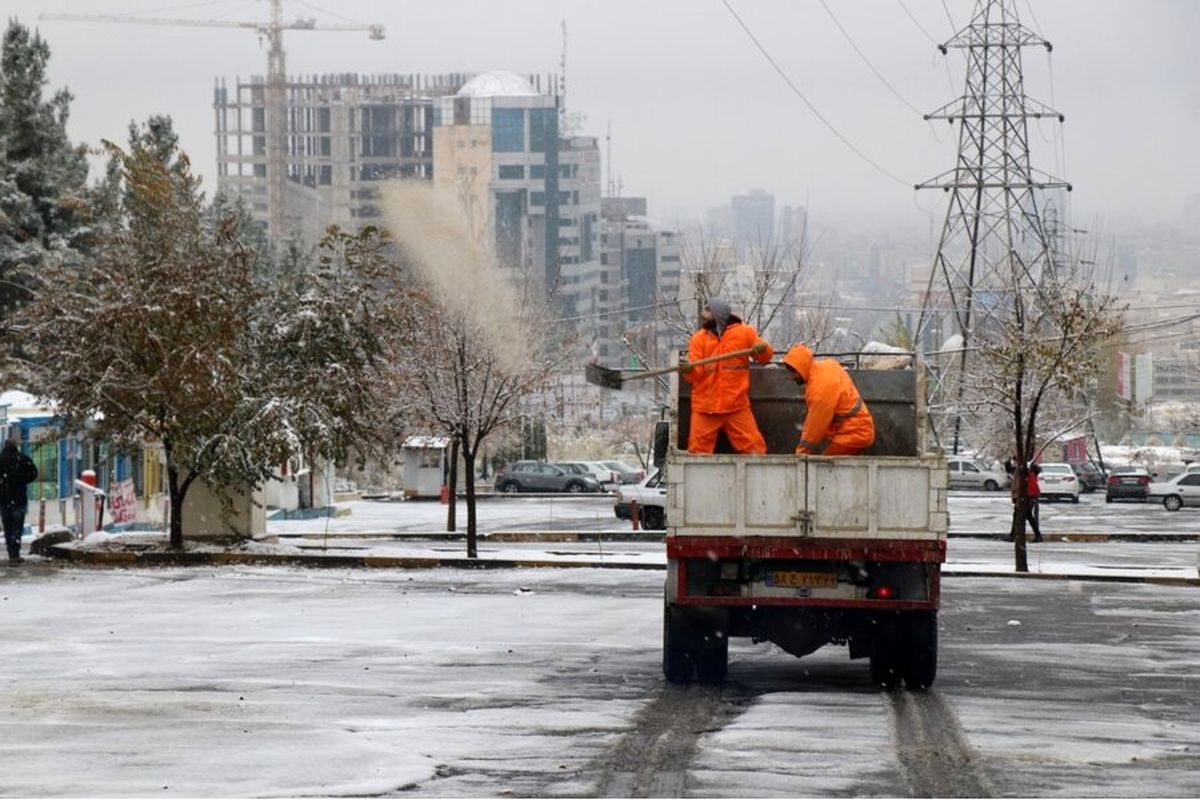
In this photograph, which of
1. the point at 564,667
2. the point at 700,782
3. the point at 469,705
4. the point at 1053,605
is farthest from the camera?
the point at 1053,605

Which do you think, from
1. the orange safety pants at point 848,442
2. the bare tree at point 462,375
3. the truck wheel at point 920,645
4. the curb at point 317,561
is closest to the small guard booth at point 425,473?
the bare tree at point 462,375

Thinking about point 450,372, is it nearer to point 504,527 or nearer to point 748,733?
point 504,527

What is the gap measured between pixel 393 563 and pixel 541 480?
4528 centimetres

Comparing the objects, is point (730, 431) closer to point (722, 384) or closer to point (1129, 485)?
point (722, 384)

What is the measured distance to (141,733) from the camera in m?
11.8

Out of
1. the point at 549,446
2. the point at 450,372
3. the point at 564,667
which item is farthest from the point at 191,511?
the point at 549,446

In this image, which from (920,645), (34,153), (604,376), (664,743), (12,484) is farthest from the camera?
(34,153)

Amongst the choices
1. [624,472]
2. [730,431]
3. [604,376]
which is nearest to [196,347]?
[604,376]

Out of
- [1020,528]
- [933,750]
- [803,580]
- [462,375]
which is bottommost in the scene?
[933,750]

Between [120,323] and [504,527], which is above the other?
[120,323]

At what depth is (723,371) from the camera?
608 inches

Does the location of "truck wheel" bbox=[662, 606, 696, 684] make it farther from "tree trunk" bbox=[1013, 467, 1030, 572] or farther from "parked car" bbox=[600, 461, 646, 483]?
"parked car" bbox=[600, 461, 646, 483]

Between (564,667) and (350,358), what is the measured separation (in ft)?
55.3

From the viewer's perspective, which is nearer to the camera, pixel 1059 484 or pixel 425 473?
pixel 425 473
